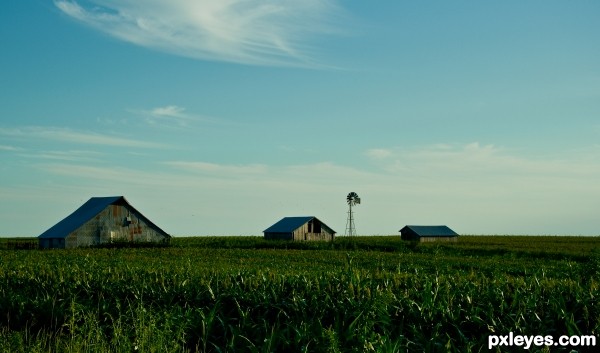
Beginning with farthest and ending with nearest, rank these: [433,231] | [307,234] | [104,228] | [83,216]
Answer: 1. [433,231]
2. [307,234]
3. [83,216]
4. [104,228]

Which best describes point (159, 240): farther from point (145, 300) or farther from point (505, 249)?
point (145, 300)

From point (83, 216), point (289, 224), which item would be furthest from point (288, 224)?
point (83, 216)

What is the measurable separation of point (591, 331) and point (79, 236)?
188 ft

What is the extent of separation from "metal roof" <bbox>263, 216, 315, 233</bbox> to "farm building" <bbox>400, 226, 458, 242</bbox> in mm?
15145

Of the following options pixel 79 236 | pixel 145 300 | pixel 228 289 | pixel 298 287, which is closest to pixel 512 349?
pixel 298 287

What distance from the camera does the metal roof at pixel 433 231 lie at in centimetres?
8462

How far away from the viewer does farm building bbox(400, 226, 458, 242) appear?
8431 cm

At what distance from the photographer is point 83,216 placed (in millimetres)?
63219

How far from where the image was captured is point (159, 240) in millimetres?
64938

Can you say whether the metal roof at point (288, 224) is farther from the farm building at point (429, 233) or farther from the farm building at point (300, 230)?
the farm building at point (429, 233)

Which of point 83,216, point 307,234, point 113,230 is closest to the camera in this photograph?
point 113,230

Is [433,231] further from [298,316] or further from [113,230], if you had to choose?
[298,316]

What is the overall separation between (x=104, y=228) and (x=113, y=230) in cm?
94

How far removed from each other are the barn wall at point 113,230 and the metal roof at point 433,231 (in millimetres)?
36606
